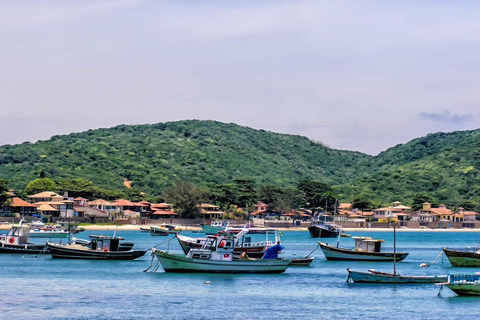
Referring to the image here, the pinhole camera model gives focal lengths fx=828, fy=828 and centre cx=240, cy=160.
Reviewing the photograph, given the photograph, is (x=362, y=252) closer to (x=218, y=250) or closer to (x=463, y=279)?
(x=218, y=250)

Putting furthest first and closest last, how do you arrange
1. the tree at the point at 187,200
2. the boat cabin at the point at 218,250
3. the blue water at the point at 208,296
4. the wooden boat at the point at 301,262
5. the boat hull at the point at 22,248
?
the tree at the point at 187,200 → the boat hull at the point at 22,248 → the wooden boat at the point at 301,262 → the boat cabin at the point at 218,250 → the blue water at the point at 208,296

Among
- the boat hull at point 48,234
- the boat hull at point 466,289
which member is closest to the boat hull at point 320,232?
the boat hull at point 48,234

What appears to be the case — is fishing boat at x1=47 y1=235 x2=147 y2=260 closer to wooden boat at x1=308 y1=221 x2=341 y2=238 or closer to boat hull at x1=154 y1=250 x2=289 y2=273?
boat hull at x1=154 y1=250 x2=289 y2=273

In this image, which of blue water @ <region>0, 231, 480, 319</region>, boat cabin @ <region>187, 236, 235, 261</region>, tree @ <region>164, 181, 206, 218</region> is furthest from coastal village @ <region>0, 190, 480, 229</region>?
boat cabin @ <region>187, 236, 235, 261</region>

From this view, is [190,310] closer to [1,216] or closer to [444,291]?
[444,291]

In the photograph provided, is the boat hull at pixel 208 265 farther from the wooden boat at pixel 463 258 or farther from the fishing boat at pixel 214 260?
the wooden boat at pixel 463 258

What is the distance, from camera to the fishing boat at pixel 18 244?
8306cm

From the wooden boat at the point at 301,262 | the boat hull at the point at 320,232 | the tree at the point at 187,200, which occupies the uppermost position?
the tree at the point at 187,200

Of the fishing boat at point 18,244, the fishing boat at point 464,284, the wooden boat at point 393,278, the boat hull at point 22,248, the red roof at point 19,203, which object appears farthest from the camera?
the red roof at point 19,203

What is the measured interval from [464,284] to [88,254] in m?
36.8

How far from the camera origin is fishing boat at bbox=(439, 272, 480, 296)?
5078 cm

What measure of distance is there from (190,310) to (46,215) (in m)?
128

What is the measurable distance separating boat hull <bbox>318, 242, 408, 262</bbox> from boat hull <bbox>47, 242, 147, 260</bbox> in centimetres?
1797

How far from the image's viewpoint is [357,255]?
78250 millimetres
